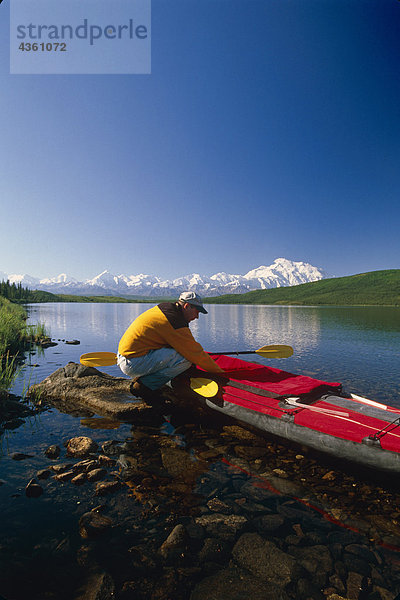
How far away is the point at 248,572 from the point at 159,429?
4.76 metres

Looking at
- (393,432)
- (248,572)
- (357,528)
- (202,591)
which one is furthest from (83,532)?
(393,432)

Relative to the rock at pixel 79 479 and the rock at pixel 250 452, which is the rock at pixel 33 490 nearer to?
the rock at pixel 79 479

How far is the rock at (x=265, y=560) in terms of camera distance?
12.0ft

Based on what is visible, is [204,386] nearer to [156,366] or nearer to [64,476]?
[156,366]

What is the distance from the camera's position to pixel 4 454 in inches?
261

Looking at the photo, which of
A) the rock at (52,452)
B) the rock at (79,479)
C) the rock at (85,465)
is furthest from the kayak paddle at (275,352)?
the rock at (79,479)

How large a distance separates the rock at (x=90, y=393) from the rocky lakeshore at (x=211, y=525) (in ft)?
5.93

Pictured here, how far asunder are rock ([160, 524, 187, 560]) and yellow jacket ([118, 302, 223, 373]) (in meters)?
4.11

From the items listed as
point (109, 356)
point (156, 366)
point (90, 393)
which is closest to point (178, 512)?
point (156, 366)

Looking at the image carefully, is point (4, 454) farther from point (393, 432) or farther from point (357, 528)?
point (393, 432)

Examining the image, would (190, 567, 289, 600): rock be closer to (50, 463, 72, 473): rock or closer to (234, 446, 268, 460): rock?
(234, 446, 268, 460): rock

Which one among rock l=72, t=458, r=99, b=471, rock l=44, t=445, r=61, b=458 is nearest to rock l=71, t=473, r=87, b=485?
rock l=72, t=458, r=99, b=471

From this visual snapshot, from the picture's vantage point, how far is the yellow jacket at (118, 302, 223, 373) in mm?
7832

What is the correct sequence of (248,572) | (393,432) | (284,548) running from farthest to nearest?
(393,432) < (284,548) < (248,572)
